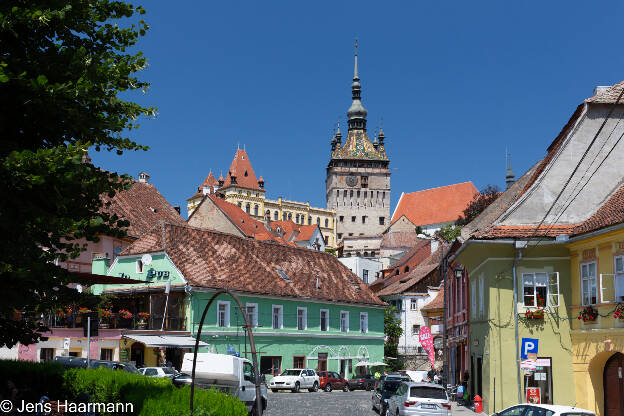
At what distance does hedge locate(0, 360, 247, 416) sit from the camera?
1343 centimetres

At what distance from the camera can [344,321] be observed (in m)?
53.2

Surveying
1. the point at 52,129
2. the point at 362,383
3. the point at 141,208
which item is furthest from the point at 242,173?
the point at 52,129

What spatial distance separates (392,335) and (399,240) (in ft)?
256

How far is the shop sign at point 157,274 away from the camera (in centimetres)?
4338

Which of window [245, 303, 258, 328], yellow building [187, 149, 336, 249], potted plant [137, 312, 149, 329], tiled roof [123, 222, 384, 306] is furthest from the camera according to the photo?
yellow building [187, 149, 336, 249]

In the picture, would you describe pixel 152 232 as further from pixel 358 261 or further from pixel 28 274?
pixel 358 261

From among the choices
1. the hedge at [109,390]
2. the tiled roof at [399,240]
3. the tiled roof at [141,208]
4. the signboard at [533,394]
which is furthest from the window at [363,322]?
the tiled roof at [399,240]

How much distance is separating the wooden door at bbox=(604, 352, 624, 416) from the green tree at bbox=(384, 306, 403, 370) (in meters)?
40.8

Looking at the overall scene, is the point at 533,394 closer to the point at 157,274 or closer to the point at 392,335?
the point at 157,274

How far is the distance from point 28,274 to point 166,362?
28.4m

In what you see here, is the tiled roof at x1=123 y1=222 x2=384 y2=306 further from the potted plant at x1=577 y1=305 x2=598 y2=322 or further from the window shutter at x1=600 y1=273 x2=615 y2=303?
the window shutter at x1=600 y1=273 x2=615 y2=303

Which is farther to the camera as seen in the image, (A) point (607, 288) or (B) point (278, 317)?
(B) point (278, 317)

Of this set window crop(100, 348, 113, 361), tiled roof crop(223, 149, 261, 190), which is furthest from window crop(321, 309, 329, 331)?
tiled roof crop(223, 149, 261, 190)

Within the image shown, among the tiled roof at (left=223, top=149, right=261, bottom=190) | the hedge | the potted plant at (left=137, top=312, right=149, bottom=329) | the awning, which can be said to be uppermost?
the tiled roof at (left=223, top=149, right=261, bottom=190)
